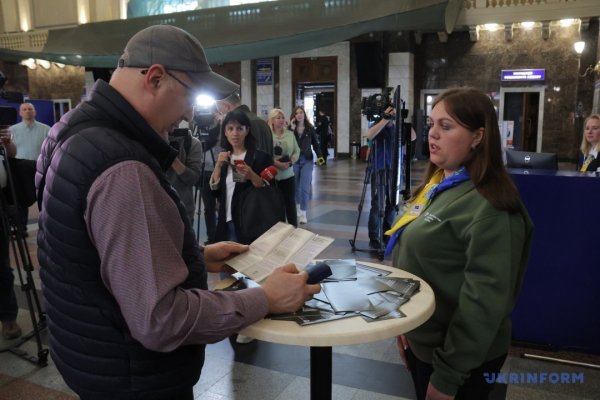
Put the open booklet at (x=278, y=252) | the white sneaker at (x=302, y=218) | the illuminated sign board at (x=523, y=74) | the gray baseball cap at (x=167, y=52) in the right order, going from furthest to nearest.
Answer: the illuminated sign board at (x=523, y=74), the white sneaker at (x=302, y=218), the open booklet at (x=278, y=252), the gray baseball cap at (x=167, y=52)

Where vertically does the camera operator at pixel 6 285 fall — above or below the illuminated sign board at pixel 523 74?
below

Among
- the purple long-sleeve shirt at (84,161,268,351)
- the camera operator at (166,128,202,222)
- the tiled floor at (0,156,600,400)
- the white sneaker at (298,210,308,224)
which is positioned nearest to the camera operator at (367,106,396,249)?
the white sneaker at (298,210,308,224)

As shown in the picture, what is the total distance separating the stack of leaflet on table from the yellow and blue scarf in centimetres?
17

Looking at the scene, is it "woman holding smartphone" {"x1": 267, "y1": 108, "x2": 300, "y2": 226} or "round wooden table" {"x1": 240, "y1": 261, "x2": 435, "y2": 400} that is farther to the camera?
"woman holding smartphone" {"x1": 267, "y1": 108, "x2": 300, "y2": 226}

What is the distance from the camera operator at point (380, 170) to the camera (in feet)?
17.1

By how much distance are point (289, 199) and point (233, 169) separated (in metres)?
1.78

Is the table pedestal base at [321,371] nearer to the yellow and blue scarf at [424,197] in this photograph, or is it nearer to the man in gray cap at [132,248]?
the man in gray cap at [132,248]

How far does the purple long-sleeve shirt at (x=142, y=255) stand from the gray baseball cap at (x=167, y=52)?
0.83 ft

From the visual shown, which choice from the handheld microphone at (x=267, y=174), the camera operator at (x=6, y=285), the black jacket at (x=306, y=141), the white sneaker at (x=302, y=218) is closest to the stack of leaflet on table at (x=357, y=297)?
the handheld microphone at (x=267, y=174)

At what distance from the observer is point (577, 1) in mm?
12945

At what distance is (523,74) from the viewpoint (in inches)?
583

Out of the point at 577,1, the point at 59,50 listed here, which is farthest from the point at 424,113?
the point at 59,50

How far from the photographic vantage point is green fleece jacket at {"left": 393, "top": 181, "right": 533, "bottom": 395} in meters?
1.38
